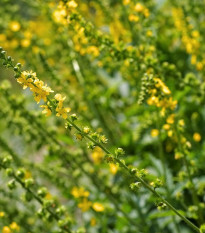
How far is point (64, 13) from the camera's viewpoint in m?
2.82

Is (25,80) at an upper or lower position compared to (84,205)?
lower

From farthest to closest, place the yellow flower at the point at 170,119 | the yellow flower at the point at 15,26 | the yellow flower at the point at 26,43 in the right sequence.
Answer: the yellow flower at the point at 15,26
the yellow flower at the point at 26,43
the yellow flower at the point at 170,119

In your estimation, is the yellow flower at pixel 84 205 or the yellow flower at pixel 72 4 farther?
the yellow flower at pixel 84 205

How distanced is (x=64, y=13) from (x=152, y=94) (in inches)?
34.0

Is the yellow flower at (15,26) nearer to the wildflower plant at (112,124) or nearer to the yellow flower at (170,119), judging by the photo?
the wildflower plant at (112,124)

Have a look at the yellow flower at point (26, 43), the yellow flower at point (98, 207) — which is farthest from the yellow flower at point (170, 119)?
the yellow flower at point (26, 43)

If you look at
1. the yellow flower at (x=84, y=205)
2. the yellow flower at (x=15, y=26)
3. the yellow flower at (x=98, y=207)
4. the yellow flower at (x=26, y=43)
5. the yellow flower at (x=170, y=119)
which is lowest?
the yellow flower at (x=84, y=205)

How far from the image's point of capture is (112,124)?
4824 mm

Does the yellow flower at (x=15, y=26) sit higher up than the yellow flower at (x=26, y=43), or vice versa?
the yellow flower at (x=15, y=26)

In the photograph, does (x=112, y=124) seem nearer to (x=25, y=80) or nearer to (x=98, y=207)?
(x=98, y=207)

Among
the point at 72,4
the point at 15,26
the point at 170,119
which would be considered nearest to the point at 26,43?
the point at 15,26

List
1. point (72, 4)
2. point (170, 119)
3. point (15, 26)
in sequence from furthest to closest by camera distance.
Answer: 1. point (15, 26)
2. point (72, 4)
3. point (170, 119)

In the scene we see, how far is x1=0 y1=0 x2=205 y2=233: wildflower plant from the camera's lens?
2760mm

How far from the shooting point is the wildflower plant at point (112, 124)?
9.05 feet
